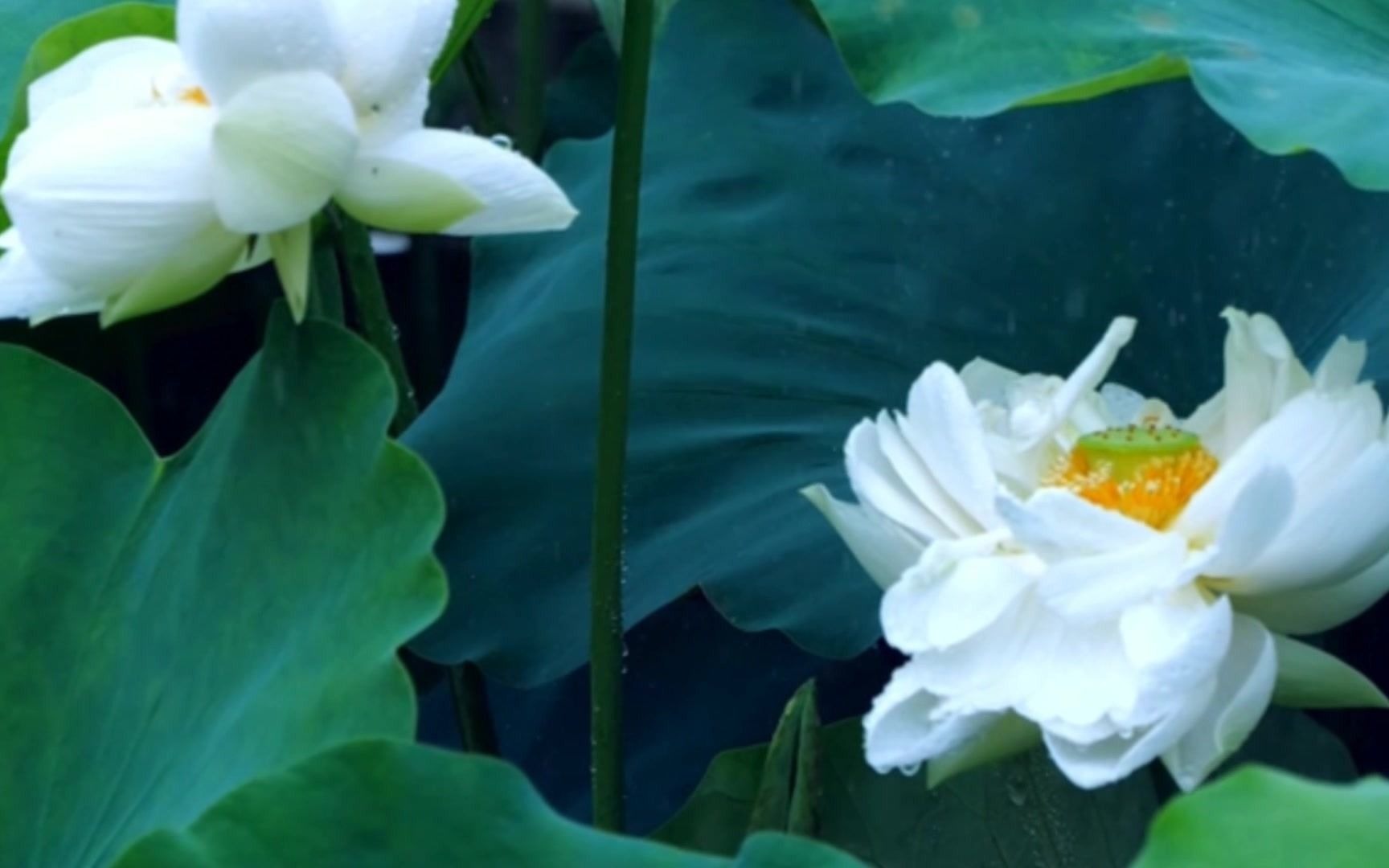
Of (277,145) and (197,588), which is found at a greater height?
(277,145)

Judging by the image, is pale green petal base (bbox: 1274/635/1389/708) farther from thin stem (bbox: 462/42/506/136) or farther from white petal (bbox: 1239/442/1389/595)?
thin stem (bbox: 462/42/506/136)

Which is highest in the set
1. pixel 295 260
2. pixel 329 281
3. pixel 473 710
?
pixel 295 260

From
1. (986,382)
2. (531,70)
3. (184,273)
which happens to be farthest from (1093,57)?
(531,70)

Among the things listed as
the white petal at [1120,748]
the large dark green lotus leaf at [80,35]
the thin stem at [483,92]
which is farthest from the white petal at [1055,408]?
the thin stem at [483,92]

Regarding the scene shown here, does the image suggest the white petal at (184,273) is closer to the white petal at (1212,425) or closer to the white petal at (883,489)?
the white petal at (883,489)

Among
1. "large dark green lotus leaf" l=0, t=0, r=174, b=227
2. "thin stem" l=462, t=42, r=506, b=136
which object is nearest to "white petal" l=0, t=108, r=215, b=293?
"large dark green lotus leaf" l=0, t=0, r=174, b=227

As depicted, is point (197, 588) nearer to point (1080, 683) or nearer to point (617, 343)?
point (617, 343)
